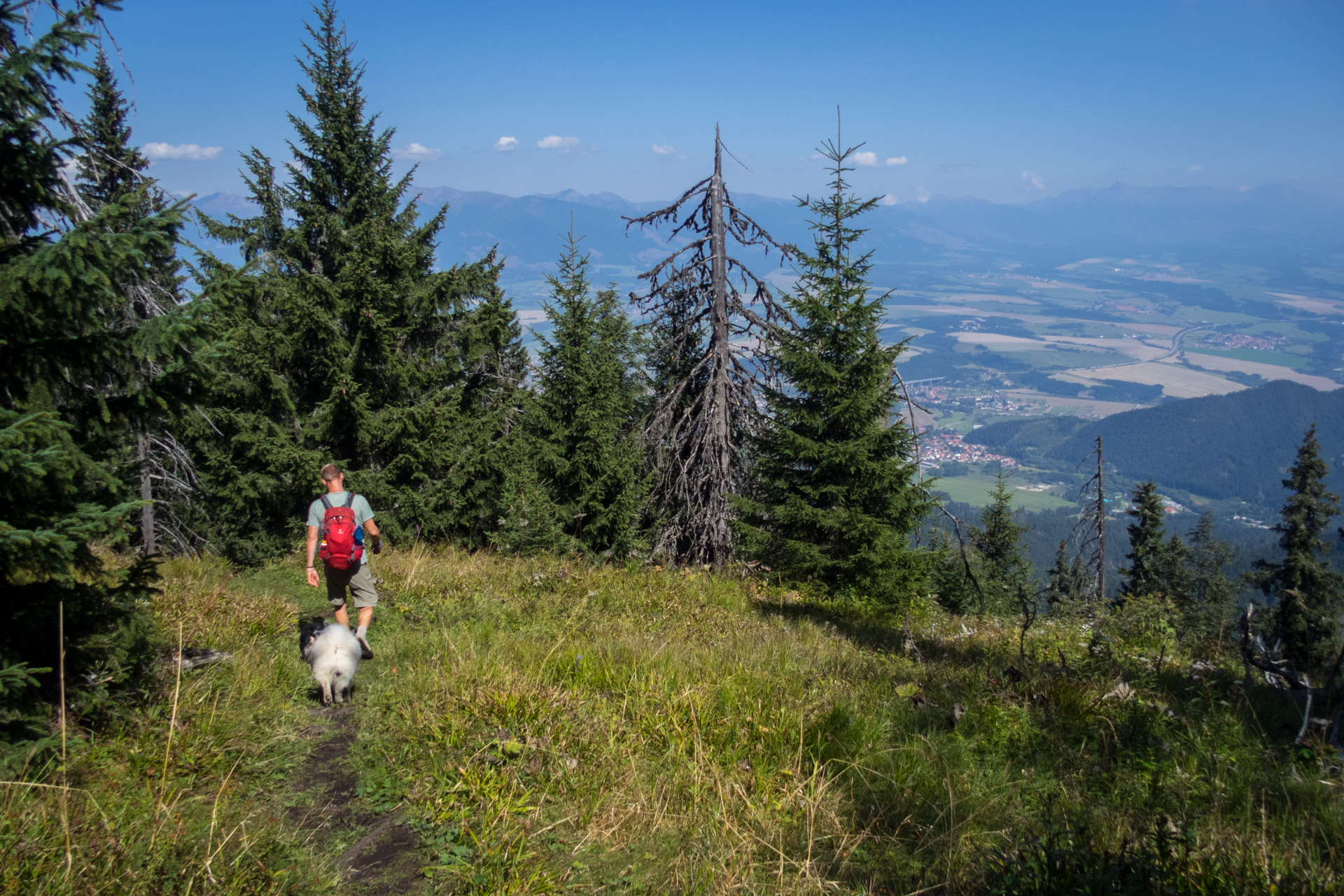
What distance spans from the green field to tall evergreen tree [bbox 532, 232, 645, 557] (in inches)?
5201

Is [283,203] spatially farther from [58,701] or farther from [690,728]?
[690,728]

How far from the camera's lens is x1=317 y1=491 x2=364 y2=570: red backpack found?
235 inches

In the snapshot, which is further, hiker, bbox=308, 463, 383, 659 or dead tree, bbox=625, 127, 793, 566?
dead tree, bbox=625, 127, 793, 566

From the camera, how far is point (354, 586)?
636 centimetres

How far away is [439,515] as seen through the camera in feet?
43.6

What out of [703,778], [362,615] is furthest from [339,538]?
[703,778]

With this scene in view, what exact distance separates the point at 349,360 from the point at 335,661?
28.0ft

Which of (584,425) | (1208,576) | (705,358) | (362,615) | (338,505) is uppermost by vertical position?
(705,358)

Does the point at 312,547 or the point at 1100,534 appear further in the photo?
the point at 1100,534

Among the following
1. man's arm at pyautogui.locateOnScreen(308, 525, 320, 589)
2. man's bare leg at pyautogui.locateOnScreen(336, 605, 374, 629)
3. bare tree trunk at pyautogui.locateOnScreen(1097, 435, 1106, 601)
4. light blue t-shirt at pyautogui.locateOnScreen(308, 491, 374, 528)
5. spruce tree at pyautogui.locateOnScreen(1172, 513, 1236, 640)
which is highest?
light blue t-shirt at pyautogui.locateOnScreen(308, 491, 374, 528)

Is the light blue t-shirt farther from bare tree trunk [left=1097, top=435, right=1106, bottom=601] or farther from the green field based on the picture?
the green field

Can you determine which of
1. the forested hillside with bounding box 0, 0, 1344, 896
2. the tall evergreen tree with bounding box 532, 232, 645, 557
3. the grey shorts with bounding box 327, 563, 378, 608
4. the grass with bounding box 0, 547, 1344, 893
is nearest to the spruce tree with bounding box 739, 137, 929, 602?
the forested hillside with bounding box 0, 0, 1344, 896

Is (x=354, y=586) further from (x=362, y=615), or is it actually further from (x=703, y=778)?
(x=703, y=778)

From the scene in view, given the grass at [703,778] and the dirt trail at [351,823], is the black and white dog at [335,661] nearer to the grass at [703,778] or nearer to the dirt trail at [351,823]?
the grass at [703,778]
